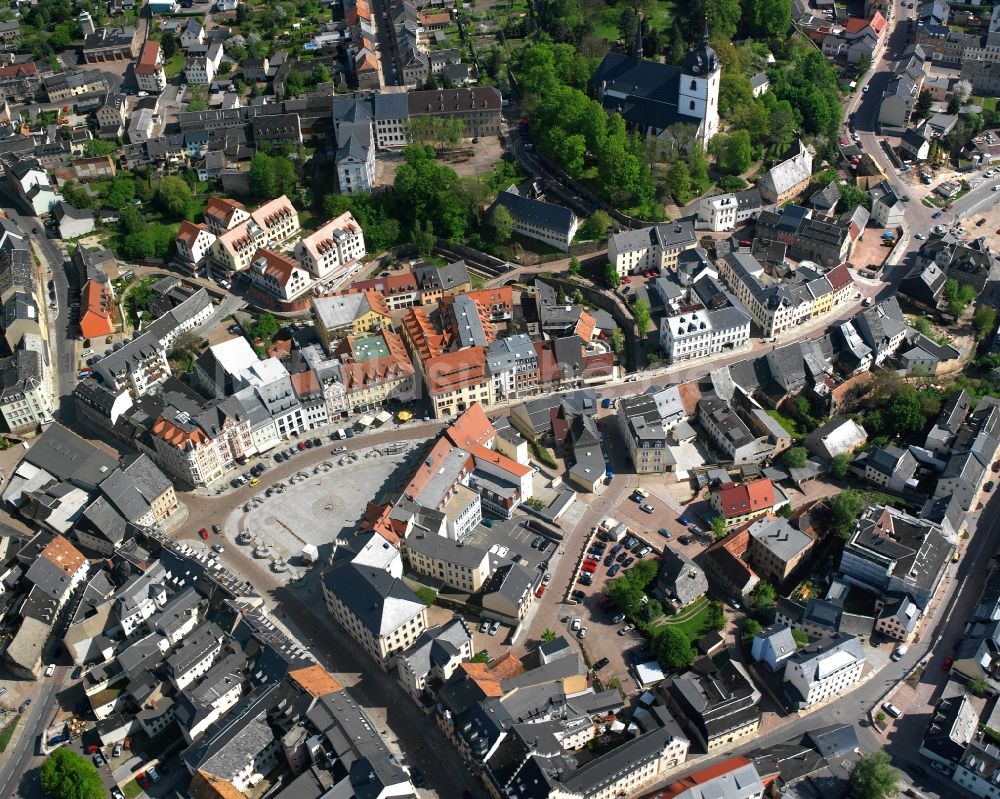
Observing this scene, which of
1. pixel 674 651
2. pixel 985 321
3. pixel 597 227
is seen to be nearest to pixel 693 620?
pixel 674 651

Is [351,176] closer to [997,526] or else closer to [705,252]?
[705,252]

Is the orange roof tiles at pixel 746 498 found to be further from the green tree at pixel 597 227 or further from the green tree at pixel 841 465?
the green tree at pixel 597 227

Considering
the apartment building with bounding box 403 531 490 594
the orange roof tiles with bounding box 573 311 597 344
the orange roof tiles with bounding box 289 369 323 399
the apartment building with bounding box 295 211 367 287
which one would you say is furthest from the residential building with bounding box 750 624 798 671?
the apartment building with bounding box 295 211 367 287

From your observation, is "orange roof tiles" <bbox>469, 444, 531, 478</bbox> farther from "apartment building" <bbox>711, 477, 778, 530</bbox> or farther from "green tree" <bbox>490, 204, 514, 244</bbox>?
"green tree" <bbox>490, 204, 514, 244</bbox>

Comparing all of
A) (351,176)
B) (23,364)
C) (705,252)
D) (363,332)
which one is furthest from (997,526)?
(23,364)

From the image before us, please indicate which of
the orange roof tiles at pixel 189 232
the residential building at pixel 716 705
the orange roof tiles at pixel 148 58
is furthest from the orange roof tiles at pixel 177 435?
the orange roof tiles at pixel 148 58

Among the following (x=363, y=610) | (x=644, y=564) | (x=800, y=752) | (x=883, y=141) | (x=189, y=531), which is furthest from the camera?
(x=883, y=141)
